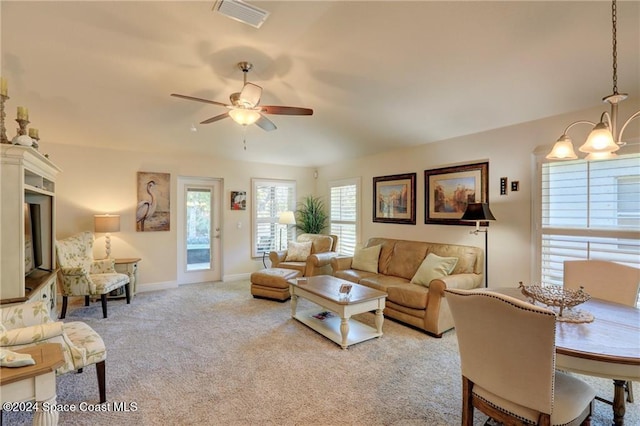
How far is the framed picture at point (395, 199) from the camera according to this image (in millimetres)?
4930

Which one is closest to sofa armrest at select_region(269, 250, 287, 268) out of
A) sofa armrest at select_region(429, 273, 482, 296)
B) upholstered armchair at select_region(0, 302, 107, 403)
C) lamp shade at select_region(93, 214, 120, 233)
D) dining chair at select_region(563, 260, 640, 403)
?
lamp shade at select_region(93, 214, 120, 233)

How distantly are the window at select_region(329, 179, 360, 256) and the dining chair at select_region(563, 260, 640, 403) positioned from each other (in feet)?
12.3

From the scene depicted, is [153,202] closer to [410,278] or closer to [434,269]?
Result: [410,278]

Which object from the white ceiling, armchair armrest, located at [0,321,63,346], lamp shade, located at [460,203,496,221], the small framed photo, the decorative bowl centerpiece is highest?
the white ceiling

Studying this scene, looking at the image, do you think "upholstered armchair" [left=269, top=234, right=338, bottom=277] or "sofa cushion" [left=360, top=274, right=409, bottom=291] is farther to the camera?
"upholstered armchair" [left=269, top=234, right=338, bottom=277]

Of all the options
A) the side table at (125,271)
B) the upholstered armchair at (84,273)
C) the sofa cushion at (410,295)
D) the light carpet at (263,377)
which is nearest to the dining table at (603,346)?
the light carpet at (263,377)

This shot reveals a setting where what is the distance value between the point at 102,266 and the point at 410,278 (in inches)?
181

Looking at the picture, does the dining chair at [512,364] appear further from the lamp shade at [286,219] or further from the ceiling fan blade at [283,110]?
the lamp shade at [286,219]

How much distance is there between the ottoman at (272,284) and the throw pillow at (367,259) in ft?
3.39

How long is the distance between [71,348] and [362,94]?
364 cm

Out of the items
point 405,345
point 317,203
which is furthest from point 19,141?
point 317,203

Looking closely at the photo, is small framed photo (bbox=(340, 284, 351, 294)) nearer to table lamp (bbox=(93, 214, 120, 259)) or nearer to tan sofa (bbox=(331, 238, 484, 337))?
tan sofa (bbox=(331, 238, 484, 337))

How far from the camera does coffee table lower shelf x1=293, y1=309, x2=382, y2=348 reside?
3279 mm

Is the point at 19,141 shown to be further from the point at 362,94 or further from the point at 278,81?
the point at 362,94
